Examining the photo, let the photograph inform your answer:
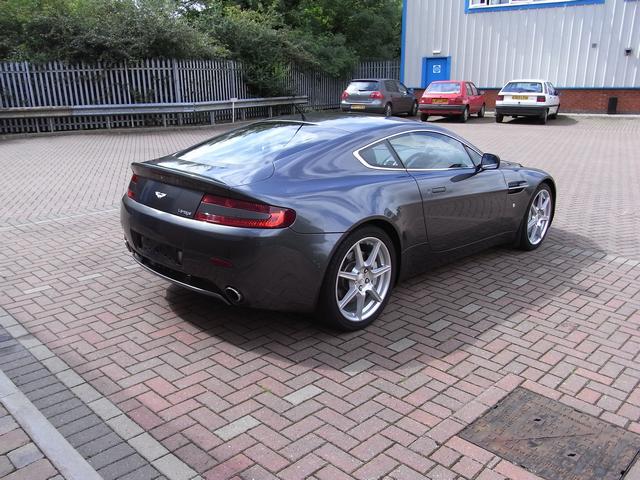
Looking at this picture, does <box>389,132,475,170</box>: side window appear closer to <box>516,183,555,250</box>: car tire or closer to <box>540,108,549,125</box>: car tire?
<box>516,183,555,250</box>: car tire

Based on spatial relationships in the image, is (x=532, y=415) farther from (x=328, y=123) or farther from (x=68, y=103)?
(x=68, y=103)

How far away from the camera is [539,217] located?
240 inches

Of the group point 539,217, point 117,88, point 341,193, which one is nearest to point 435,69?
point 117,88

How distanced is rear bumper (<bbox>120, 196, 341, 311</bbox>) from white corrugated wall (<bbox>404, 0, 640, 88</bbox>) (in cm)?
2462

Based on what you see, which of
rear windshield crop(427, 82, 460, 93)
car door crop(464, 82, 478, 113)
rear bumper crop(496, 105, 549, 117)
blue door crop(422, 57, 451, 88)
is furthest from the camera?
blue door crop(422, 57, 451, 88)

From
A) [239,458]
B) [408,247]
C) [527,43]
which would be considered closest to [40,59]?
[408,247]

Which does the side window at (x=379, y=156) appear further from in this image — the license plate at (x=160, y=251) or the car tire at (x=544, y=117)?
the car tire at (x=544, y=117)

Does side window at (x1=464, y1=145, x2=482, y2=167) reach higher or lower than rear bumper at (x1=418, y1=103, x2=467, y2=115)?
higher

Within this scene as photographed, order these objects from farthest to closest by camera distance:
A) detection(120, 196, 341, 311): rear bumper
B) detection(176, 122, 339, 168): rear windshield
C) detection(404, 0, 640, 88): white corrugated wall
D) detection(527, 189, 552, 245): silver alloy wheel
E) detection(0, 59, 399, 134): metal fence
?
detection(404, 0, 640, 88): white corrugated wall
detection(0, 59, 399, 134): metal fence
detection(527, 189, 552, 245): silver alloy wheel
detection(176, 122, 339, 168): rear windshield
detection(120, 196, 341, 311): rear bumper

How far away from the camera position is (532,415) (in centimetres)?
310

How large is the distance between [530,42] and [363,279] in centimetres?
2481

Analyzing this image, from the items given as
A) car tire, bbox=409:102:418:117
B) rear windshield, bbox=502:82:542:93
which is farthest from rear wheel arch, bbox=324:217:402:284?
car tire, bbox=409:102:418:117

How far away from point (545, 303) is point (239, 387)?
266 centimetres

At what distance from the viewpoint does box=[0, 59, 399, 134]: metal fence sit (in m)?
16.4
